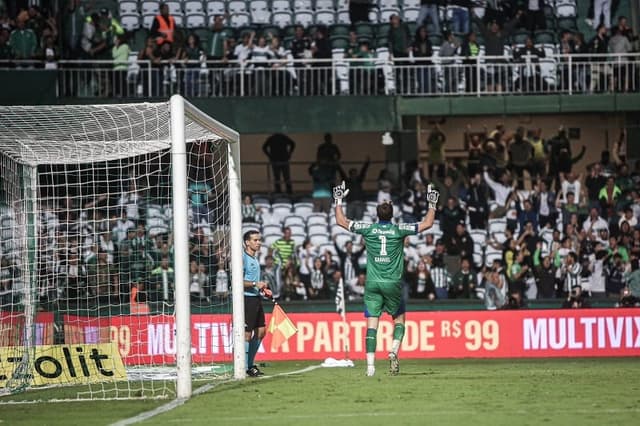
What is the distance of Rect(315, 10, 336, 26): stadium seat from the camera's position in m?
31.8

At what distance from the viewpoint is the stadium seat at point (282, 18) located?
3173 centimetres

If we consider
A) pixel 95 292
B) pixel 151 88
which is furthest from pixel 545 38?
pixel 95 292

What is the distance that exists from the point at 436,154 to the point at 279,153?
399cm

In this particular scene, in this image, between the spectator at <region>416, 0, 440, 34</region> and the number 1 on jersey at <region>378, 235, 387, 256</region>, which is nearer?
the number 1 on jersey at <region>378, 235, 387, 256</region>

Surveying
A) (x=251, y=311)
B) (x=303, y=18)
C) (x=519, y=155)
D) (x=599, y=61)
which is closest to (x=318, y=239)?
(x=519, y=155)

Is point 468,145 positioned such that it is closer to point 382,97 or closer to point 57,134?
point 382,97

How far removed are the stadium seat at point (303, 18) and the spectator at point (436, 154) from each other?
436cm

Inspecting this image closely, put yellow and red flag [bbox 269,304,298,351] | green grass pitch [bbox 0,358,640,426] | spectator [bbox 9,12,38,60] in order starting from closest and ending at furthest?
green grass pitch [bbox 0,358,640,426], yellow and red flag [bbox 269,304,298,351], spectator [bbox 9,12,38,60]

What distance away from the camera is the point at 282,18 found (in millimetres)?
31844

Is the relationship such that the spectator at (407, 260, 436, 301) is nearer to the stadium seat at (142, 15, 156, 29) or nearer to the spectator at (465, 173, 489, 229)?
the spectator at (465, 173, 489, 229)

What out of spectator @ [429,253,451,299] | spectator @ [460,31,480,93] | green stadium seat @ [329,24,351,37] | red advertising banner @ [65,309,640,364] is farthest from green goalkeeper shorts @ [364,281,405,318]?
green stadium seat @ [329,24,351,37]

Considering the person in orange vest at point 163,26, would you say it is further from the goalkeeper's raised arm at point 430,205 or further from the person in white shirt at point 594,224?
the goalkeeper's raised arm at point 430,205

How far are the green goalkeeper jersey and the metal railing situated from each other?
13251 mm

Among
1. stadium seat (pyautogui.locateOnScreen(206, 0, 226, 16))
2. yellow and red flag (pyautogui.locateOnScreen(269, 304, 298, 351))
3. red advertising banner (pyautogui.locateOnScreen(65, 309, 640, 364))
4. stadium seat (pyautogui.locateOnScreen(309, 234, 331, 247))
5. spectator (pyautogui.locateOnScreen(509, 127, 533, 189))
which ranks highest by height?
stadium seat (pyautogui.locateOnScreen(206, 0, 226, 16))
